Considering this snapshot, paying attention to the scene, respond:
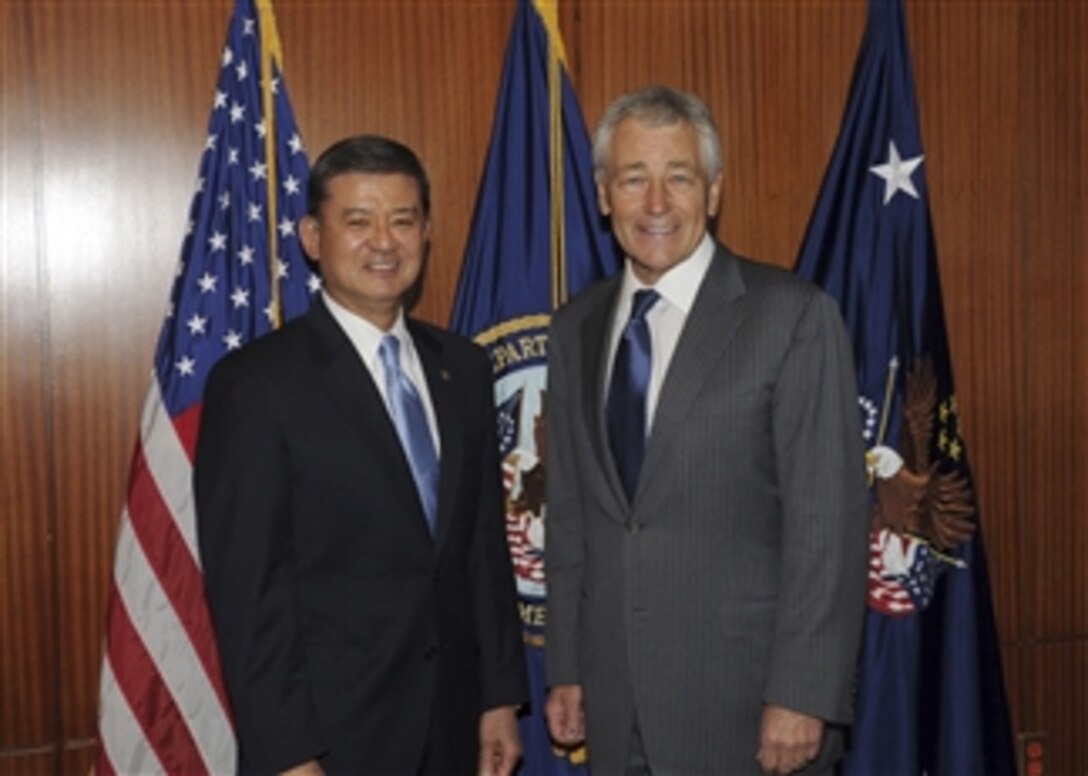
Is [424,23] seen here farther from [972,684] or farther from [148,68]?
[972,684]

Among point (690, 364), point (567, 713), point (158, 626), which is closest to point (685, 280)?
point (690, 364)

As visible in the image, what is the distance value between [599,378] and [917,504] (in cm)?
119

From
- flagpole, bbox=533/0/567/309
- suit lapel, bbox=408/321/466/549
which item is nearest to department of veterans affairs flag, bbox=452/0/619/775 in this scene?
flagpole, bbox=533/0/567/309

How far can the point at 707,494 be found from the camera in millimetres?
2137

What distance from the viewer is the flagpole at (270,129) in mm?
2785

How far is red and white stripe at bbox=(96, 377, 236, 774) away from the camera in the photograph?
2.64 meters

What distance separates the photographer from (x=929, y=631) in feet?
10.2

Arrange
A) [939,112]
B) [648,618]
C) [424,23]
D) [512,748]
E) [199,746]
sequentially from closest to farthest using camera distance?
[648,618]
[512,748]
[199,746]
[424,23]
[939,112]

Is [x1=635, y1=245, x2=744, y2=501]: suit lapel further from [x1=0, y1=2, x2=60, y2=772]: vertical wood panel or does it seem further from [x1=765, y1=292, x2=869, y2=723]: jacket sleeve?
[x1=0, y1=2, x2=60, y2=772]: vertical wood panel

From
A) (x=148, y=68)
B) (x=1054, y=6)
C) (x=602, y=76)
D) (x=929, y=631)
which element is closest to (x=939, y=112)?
(x=1054, y=6)

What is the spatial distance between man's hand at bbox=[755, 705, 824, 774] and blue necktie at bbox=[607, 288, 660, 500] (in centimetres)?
47

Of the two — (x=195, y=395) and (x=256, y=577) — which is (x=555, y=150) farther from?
(x=256, y=577)

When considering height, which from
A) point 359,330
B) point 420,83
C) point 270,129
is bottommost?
point 359,330

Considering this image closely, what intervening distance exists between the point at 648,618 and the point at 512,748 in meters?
0.45
